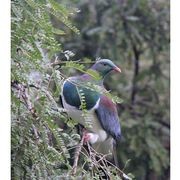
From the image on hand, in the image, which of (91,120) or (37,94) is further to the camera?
(91,120)

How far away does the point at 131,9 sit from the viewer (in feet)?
7.95

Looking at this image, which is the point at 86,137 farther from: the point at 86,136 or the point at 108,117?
the point at 108,117

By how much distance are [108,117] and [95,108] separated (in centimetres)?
5

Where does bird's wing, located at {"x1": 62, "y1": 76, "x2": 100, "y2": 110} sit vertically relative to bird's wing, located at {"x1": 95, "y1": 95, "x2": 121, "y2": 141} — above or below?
above

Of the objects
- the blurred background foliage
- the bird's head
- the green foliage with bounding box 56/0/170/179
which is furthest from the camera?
the green foliage with bounding box 56/0/170/179

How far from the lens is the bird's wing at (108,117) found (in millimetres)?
1154

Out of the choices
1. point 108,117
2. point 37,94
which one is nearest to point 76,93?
point 37,94

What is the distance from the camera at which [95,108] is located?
1.14 meters

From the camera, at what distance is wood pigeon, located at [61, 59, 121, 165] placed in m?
1.00
